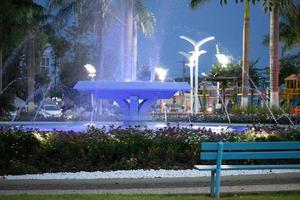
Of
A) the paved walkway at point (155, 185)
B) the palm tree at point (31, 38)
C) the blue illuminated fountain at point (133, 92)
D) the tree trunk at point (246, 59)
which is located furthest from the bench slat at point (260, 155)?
the palm tree at point (31, 38)

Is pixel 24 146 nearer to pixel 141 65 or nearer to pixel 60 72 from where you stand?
pixel 60 72

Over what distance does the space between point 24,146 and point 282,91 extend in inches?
1437

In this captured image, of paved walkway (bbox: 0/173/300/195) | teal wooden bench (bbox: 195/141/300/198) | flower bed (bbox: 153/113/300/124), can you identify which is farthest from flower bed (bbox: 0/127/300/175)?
flower bed (bbox: 153/113/300/124)

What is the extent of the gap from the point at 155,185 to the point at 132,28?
52.3 ft

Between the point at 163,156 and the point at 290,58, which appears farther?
the point at 290,58

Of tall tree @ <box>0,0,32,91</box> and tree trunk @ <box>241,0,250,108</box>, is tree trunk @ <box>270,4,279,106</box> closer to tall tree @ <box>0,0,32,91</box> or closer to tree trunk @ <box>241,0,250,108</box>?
tree trunk @ <box>241,0,250,108</box>

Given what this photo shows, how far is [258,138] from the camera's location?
1302 cm

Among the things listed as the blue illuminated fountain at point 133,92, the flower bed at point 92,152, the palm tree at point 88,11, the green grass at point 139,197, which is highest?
the palm tree at point 88,11

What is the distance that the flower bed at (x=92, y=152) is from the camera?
11.7m

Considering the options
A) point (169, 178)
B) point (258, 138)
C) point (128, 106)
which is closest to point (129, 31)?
point (128, 106)

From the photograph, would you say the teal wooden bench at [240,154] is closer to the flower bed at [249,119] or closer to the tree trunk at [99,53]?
the flower bed at [249,119]

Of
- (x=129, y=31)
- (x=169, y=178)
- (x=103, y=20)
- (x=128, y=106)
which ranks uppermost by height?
(x=103, y=20)

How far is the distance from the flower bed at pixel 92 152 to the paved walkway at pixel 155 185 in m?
1.34

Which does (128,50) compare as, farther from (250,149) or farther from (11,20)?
(11,20)
